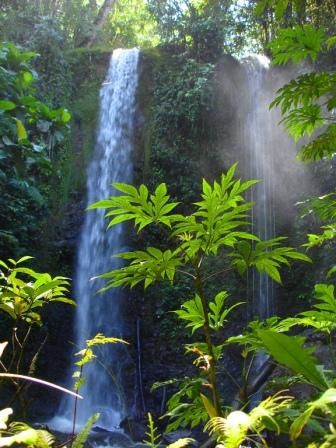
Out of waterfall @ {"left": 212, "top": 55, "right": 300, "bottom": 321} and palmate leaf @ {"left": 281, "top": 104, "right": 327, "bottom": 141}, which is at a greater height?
waterfall @ {"left": 212, "top": 55, "right": 300, "bottom": 321}

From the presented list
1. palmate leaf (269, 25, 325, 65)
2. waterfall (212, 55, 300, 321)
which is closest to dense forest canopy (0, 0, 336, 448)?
palmate leaf (269, 25, 325, 65)

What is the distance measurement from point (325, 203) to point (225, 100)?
30.2 feet

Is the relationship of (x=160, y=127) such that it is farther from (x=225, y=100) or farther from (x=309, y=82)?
(x=309, y=82)

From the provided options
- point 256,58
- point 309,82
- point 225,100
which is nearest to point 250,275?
point 225,100

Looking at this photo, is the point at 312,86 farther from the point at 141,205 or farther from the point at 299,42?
the point at 141,205

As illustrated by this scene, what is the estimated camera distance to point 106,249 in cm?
998

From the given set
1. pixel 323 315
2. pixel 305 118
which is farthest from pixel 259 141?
pixel 323 315

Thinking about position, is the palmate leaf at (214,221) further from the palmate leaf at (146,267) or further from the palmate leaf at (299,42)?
the palmate leaf at (299,42)

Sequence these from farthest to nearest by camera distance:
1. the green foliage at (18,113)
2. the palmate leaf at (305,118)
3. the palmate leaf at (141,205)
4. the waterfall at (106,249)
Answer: the waterfall at (106,249) → the green foliage at (18,113) → the palmate leaf at (305,118) → the palmate leaf at (141,205)

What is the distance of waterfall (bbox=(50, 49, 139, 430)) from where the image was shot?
8.33 m

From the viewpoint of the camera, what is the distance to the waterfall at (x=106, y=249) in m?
8.33

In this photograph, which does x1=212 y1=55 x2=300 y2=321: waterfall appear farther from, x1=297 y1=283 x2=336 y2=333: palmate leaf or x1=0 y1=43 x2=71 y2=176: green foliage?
x1=297 y1=283 x2=336 y2=333: palmate leaf

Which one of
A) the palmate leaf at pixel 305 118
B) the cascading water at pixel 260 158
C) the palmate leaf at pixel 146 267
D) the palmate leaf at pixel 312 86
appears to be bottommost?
the palmate leaf at pixel 146 267

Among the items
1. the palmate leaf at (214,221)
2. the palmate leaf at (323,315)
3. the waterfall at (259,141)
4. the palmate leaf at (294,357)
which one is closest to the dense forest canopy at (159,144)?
the waterfall at (259,141)
